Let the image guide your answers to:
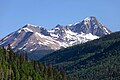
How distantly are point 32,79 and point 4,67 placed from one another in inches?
764

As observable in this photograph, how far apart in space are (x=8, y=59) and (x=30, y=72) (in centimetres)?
1194

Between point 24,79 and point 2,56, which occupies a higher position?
point 2,56

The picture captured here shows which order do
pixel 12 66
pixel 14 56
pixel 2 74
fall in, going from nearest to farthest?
pixel 2 74
pixel 12 66
pixel 14 56

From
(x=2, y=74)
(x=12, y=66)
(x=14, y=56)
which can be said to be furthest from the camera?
(x=14, y=56)

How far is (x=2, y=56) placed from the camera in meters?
192

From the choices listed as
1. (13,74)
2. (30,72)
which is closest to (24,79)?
(13,74)

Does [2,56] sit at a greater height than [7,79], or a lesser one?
greater

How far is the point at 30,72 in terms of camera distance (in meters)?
200

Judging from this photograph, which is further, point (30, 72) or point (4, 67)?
point (30, 72)

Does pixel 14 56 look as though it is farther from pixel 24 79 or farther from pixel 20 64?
pixel 24 79

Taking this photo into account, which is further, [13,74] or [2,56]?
[2,56]

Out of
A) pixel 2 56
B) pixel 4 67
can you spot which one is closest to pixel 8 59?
pixel 2 56

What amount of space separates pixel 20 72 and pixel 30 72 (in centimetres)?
1291

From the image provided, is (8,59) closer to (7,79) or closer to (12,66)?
(12,66)
